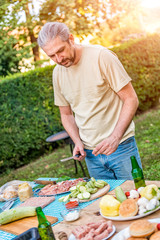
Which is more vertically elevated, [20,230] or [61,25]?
[61,25]

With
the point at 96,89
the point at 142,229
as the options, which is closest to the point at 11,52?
the point at 96,89

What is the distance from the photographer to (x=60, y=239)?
168 centimetres

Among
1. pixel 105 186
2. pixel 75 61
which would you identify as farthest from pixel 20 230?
pixel 75 61

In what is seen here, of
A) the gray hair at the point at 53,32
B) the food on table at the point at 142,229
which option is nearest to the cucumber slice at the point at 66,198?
the food on table at the point at 142,229

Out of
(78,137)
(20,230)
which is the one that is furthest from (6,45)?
(20,230)

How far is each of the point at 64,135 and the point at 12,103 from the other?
8.25 ft

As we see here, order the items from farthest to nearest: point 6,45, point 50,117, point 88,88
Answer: point 6,45 → point 50,117 → point 88,88

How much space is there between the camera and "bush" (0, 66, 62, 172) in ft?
26.1

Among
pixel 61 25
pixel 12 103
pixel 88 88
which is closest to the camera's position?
pixel 61 25

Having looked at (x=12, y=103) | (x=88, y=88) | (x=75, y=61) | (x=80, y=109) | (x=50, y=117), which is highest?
(x=75, y=61)

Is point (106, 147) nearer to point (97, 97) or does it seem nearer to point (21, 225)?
point (97, 97)

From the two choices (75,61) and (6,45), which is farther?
(6,45)

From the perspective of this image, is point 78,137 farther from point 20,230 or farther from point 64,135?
point 64,135

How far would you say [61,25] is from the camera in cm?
239
